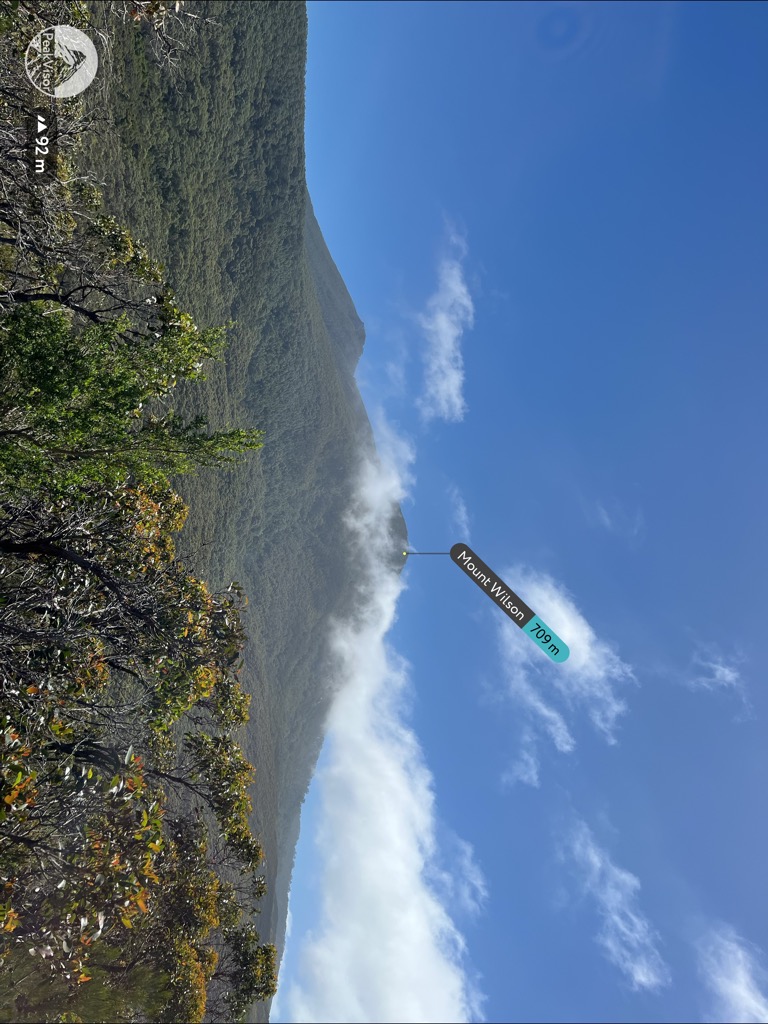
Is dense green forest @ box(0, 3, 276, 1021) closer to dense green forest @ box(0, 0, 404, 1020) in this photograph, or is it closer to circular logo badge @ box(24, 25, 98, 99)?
dense green forest @ box(0, 0, 404, 1020)

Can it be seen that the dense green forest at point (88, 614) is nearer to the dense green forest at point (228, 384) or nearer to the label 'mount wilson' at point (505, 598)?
the dense green forest at point (228, 384)

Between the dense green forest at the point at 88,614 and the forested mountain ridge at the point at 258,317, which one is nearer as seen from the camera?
the dense green forest at the point at 88,614

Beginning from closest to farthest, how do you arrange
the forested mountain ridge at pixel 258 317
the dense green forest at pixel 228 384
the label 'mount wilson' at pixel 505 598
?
the label 'mount wilson' at pixel 505 598 < the dense green forest at pixel 228 384 < the forested mountain ridge at pixel 258 317

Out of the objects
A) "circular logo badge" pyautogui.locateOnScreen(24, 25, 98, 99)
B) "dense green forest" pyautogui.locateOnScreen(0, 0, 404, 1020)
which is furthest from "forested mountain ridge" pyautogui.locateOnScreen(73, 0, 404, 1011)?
"circular logo badge" pyautogui.locateOnScreen(24, 25, 98, 99)

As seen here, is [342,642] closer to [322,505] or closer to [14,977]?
[322,505]

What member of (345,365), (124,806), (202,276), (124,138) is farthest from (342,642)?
(124,806)

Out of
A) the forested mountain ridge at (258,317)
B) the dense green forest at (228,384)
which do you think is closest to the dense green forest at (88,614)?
the dense green forest at (228,384)
